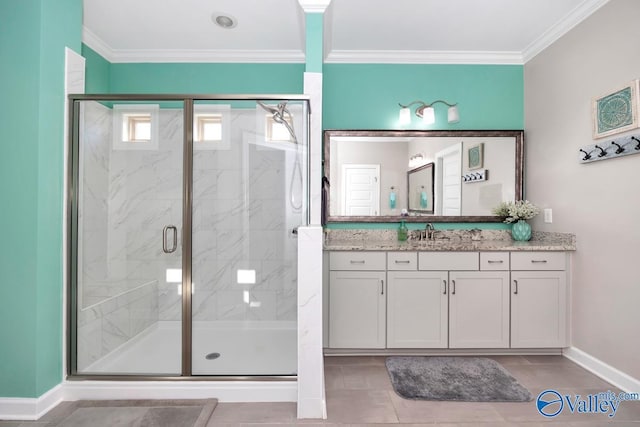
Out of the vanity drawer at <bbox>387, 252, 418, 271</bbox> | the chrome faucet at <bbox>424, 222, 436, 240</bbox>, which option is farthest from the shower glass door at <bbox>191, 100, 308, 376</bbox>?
the chrome faucet at <bbox>424, 222, 436, 240</bbox>

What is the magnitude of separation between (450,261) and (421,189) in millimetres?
810

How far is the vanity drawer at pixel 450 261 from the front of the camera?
2568 millimetres

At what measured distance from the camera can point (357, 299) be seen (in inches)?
101

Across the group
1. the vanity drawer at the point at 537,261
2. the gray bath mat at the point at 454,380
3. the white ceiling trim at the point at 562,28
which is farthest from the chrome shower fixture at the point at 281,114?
the white ceiling trim at the point at 562,28

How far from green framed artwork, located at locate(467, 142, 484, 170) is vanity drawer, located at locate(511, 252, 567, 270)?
96 centimetres

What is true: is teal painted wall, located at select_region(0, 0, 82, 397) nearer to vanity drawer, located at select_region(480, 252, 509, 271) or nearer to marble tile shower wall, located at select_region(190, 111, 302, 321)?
marble tile shower wall, located at select_region(190, 111, 302, 321)

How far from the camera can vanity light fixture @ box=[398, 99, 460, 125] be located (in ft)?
9.80

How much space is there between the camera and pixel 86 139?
6.90 feet

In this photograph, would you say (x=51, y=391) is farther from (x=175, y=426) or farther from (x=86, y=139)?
(x=86, y=139)

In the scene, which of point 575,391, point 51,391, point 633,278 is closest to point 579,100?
point 633,278

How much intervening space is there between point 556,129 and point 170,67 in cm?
356

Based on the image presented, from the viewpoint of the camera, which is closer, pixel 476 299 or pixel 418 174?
pixel 476 299

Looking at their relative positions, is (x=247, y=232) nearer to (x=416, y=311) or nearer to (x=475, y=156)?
(x=416, y=311)

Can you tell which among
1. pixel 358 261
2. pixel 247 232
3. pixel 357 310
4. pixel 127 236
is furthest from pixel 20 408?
pixel 358 261
